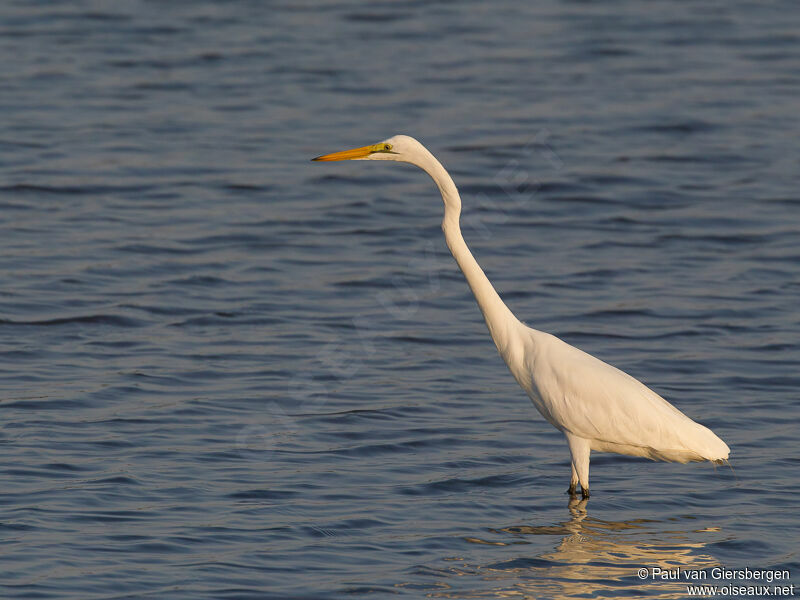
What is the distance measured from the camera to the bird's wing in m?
9.47

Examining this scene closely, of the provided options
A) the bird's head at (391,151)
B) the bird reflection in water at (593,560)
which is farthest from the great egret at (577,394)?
the bird reflection in water at (593,560)

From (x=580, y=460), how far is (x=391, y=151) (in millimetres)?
2484

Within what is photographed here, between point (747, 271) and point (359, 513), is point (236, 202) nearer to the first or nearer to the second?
point (747, 271)

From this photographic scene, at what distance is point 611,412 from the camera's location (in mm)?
9516

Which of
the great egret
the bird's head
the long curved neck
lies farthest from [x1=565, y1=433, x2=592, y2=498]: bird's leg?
the bird's head

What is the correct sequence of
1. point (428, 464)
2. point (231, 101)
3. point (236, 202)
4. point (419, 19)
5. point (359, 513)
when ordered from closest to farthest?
point (359, 513)
point (428, 464)
point (236, 202)
point (231, 101)
point (419, 19)

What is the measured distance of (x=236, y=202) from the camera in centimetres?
1678

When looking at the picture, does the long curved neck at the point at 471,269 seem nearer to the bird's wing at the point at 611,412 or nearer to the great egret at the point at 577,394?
the great egret at the point at 577,394

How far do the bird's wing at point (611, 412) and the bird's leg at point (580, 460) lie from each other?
0.05 meters

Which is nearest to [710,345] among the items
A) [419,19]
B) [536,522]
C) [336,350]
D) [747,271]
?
[747,271]

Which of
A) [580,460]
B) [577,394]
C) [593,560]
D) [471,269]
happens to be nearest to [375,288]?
[471,269]

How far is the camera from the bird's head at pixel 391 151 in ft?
31.8

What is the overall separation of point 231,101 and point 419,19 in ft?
18.3

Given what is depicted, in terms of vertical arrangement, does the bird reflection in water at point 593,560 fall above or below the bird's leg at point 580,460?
below
